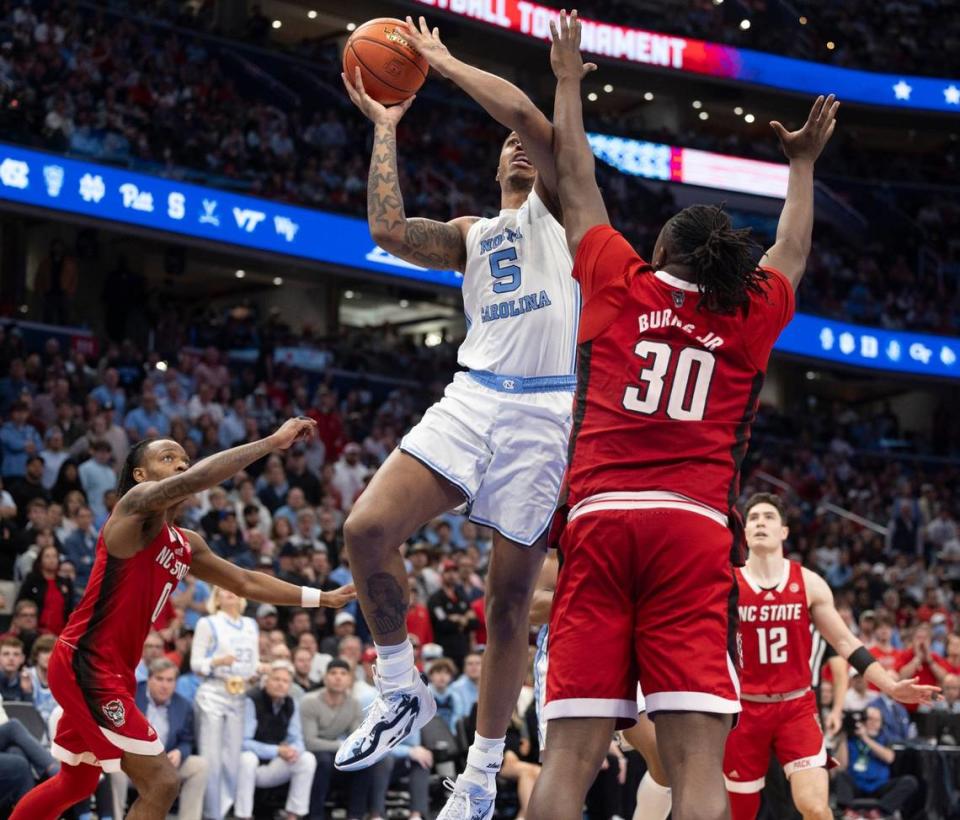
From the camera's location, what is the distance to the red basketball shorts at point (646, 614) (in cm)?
429

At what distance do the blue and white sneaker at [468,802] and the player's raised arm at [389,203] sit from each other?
7.30ft

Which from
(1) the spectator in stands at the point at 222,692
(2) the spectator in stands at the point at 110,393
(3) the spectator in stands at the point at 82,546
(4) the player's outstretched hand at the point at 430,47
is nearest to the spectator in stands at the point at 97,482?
(3) the spectator in stands at the point at 82,546

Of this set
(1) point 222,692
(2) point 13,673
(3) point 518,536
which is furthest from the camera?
(1) point 222,692

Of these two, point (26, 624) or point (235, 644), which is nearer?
point (26, 624)

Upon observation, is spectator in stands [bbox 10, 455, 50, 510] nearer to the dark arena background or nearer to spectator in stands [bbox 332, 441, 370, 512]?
the dark arena background

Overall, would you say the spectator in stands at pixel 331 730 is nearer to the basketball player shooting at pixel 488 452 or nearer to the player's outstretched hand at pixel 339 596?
the player's outstretched hand at pixel 339 596

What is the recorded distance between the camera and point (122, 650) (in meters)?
7.00

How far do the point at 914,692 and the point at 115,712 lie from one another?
3829 mm

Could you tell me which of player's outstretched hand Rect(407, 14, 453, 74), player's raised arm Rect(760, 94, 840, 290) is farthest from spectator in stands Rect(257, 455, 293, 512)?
player's raised arm Rect(760, 94, 840, 290)

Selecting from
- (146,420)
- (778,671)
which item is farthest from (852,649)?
(146,420)

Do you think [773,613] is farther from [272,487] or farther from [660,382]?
[272,487]

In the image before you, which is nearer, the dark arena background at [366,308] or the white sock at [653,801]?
the white sock at [653,801]

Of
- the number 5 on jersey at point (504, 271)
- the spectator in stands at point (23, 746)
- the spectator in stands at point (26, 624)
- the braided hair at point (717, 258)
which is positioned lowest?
the spectator in stands at point (23, 746)

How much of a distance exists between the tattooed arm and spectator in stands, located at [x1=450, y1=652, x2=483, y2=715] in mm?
6388
